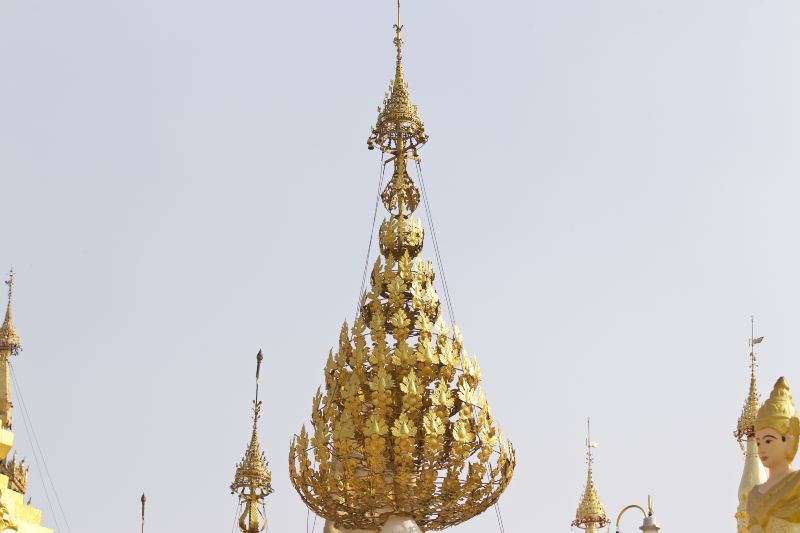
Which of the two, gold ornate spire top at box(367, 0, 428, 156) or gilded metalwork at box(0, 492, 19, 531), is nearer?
gilded metalwork at box(0, 492, 19, 531)

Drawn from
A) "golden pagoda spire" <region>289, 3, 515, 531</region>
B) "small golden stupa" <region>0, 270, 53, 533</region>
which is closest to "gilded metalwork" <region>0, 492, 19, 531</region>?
"small golden stupa" <region>0, 270, 53, 533</region>

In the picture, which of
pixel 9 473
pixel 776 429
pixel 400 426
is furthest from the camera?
pixel 9 473

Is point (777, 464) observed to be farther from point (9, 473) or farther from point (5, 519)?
point (9, 473)

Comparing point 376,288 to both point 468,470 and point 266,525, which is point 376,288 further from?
point 266,525

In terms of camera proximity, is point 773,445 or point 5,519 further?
point 5,519

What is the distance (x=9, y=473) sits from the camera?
1150 inches

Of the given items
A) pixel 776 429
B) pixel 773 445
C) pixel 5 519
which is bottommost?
pixel 5 519

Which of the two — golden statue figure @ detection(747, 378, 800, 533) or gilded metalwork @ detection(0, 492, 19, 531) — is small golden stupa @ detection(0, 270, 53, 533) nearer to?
gilded metalwork @ detection(0, 492, 19, 531)

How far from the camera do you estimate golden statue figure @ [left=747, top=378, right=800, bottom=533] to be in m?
14.6

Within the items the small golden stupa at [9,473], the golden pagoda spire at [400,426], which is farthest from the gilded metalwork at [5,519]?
the golden pagoda spire at [400,426]

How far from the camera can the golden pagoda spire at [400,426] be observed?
22.2 m

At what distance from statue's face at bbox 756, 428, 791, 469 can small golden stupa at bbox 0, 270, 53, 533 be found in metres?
6.39

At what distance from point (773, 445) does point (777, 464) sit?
15cm

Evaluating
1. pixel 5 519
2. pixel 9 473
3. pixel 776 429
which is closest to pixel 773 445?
pixel 776 429
